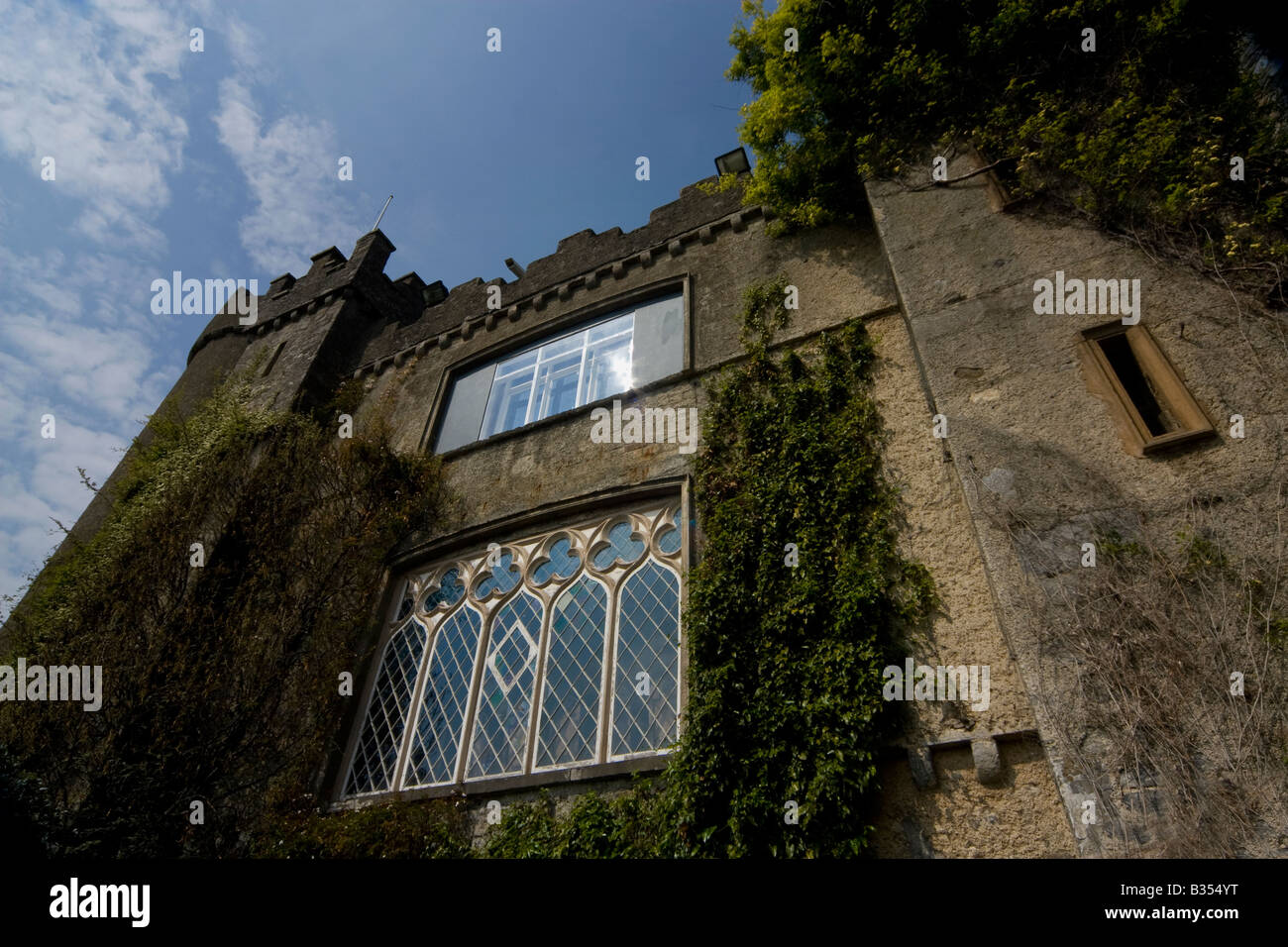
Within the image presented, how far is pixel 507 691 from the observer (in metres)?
6.52

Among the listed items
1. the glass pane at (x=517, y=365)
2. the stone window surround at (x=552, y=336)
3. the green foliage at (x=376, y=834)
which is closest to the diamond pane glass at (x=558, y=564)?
the stone window surround at (x=552, y=336)

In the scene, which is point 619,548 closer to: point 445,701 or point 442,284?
point 445,701

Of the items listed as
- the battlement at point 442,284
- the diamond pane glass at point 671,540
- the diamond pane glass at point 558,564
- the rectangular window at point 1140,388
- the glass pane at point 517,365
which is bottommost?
the diamond pane glass at point 558,564

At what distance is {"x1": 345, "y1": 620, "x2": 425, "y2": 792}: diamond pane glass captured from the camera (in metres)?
6.77

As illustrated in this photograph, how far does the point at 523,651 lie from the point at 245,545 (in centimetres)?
449

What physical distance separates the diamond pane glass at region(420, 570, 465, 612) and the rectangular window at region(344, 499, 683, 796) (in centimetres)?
2

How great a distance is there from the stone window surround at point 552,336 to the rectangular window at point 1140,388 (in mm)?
4074

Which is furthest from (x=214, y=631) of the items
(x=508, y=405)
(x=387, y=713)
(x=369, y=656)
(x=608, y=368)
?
(x=608, y=368)

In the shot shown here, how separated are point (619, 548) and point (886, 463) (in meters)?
2.73

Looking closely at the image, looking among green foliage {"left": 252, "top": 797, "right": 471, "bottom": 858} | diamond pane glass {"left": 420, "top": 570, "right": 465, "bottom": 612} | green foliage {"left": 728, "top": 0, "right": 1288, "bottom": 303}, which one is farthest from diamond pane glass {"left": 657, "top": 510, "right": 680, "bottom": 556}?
green foliage {"left": 728, "top": 0, "right": 1288, "bottom": 303}

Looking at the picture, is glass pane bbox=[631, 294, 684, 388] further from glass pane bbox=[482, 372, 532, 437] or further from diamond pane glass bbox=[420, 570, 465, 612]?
diamond pane glass bbox=[420, 570, 465, 612]

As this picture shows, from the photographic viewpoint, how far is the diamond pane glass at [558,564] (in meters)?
7.10

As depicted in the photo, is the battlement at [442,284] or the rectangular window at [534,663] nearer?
the rectangular window at [534,663]

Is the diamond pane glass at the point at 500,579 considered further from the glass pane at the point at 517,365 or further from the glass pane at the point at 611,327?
the glass pane at the point at 611,327
